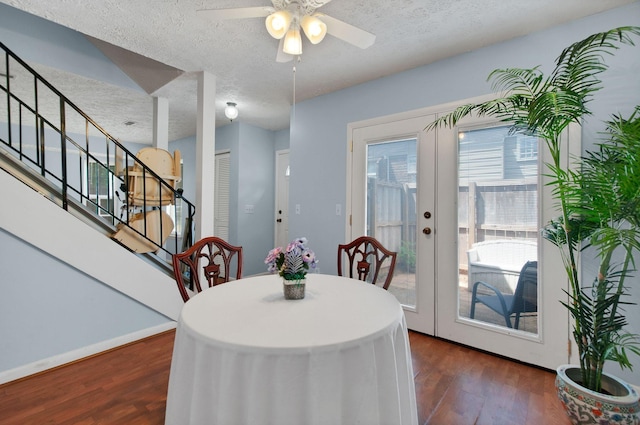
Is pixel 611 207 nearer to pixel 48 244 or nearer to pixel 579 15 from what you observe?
pixel 579 15

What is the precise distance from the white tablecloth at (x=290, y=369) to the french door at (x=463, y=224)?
1.56 meters

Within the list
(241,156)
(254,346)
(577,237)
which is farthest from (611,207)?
(241,156)

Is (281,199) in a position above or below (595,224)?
above

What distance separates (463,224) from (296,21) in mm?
1977

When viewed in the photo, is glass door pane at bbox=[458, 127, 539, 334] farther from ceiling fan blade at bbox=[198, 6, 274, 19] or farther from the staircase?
the staircase

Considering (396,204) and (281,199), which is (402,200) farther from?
(281,199)

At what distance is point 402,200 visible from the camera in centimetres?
276

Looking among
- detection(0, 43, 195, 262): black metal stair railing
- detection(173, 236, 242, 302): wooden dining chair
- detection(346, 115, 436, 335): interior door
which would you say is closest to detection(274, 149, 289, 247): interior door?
detection(0, 43, 195, 262): black metal stair railing

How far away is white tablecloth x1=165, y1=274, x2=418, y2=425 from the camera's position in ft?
2.74

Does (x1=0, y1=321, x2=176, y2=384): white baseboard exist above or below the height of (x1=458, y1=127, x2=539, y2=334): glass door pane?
below

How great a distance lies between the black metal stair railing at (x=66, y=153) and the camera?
90.1 inches

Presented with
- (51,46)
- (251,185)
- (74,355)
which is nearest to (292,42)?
(51,46)

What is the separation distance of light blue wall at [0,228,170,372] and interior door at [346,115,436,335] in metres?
2.29

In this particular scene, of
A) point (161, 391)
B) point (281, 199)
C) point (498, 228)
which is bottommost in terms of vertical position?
point (161, 391)
